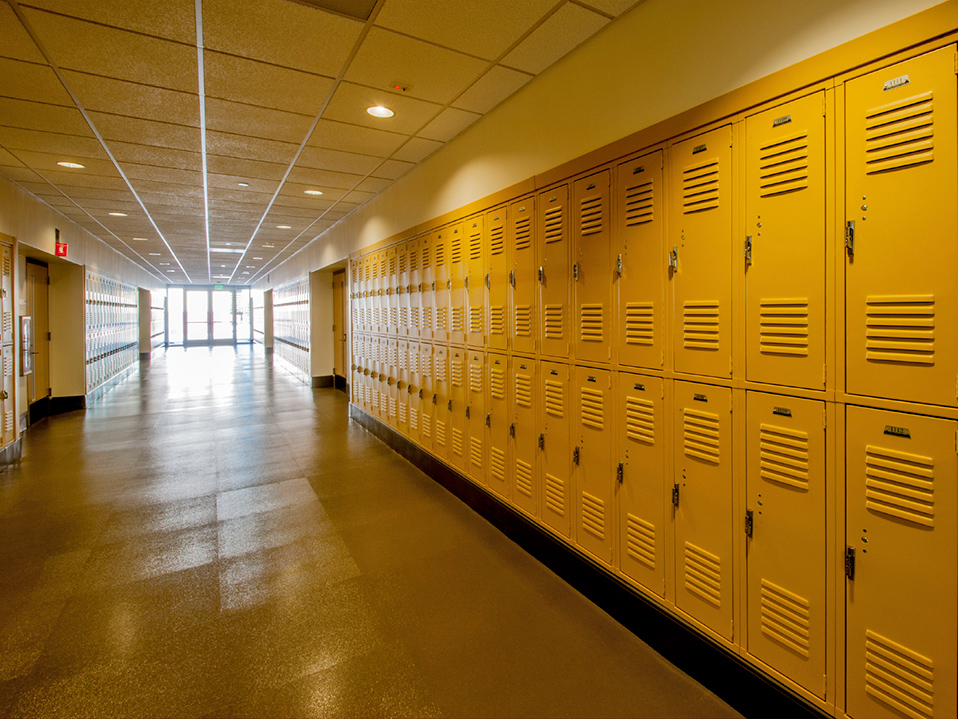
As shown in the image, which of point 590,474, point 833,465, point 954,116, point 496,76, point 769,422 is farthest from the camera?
point 496,76

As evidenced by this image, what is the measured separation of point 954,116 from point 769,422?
1.05m

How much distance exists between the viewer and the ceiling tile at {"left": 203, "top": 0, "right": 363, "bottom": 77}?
7.79 ft

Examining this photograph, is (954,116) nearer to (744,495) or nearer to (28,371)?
(744,495)

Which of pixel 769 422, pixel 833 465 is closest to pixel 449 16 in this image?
pixel 769 422

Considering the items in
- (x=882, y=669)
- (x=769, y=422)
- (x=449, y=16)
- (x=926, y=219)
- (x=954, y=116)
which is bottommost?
(x=882, y=669)

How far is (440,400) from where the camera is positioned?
4383 millimetres

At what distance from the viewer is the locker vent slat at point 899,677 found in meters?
1.45

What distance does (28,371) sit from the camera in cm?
568

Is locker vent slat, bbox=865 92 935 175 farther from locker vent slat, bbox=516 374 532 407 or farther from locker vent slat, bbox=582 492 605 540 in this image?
locker vent slat, bbox=516 374 532 407

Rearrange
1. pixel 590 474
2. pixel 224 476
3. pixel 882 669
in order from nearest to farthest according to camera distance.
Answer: pixel 882 669 < pixel 590 474 < pixel 224 476

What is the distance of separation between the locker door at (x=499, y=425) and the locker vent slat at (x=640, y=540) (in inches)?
43.3

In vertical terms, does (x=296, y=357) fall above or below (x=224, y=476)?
above

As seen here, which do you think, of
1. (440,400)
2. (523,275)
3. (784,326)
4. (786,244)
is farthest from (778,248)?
(440,400)

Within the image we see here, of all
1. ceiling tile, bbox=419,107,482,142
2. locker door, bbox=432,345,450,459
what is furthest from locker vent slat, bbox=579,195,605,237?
locker door, bbox=432,345,450,459
